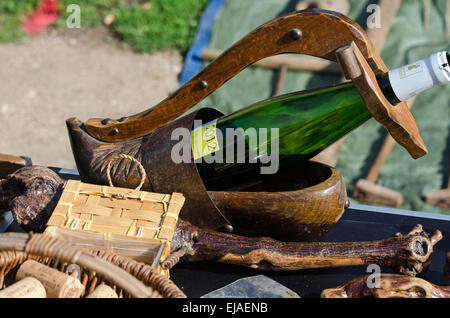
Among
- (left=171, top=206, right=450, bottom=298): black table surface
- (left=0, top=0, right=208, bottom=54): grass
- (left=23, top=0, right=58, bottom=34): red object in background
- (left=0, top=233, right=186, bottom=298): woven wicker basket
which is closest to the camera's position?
(left=0, top=233, right=186, bottom=298): woven wicker basket

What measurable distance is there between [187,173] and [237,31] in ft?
7.18

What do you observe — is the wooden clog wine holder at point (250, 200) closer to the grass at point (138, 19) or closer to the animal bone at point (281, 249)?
the animal bone at point (281, 249)

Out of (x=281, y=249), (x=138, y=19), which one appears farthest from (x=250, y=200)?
(x=138, y=19)

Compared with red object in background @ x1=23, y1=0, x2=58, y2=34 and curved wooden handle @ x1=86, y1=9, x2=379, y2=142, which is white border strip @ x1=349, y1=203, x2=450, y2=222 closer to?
curved wooden handle @ x1=86, y1=9, x2=379, y2=142

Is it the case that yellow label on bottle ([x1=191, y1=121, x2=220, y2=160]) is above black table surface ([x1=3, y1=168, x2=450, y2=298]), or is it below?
above

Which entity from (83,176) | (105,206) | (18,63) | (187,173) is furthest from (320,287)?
(18,63)

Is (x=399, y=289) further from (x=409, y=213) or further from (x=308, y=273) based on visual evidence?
(x=409, y=213)

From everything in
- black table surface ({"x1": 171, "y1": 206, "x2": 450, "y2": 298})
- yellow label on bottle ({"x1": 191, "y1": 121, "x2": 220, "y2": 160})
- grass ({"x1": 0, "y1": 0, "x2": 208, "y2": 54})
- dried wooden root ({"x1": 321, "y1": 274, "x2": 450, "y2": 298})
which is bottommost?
dried wooden root ({"x1": 321, "y1": 274, "x2": 450, "y2": 298})

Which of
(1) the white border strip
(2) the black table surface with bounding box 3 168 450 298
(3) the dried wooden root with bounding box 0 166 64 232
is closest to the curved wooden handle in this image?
(3) the dried wooden root with bounding box 0 166 64 232

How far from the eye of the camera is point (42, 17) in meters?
3.86

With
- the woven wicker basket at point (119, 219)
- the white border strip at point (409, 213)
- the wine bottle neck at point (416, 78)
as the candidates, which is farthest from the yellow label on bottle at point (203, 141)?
the white border strip at point (409, 213)

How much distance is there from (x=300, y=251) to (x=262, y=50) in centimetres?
39

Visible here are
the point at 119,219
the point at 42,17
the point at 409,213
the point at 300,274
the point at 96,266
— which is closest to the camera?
the point at 96,266

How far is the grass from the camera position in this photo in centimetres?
358
